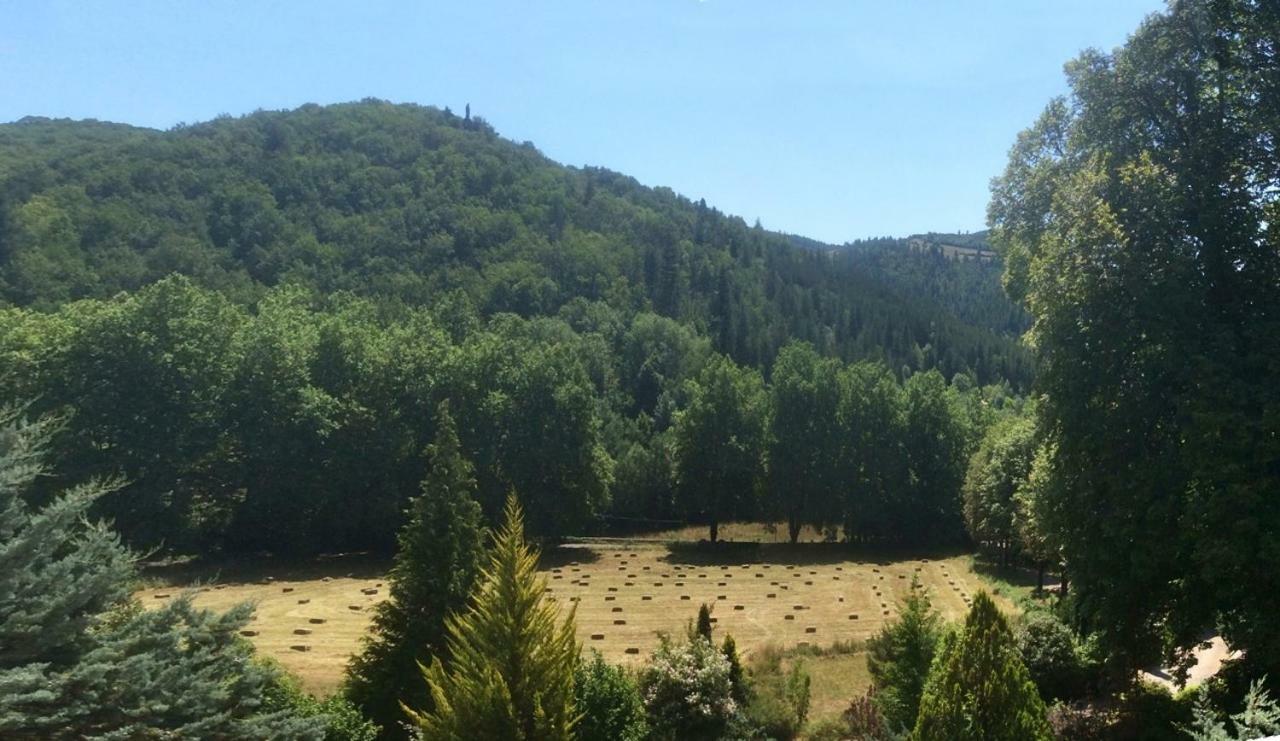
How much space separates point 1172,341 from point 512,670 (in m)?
10.3

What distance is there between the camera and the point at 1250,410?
35.3ft

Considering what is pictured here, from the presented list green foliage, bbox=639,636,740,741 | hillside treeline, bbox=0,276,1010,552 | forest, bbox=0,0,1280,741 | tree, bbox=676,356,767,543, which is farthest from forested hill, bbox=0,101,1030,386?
green foliage, bbox=639,636,740,741

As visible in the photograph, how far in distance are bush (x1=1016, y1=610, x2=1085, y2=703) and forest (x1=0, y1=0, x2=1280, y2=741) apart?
55mm

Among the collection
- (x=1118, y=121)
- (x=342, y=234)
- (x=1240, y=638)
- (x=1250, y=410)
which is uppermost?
(x=342, y=234)

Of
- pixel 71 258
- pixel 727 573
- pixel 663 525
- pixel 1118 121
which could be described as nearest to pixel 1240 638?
pixel 1118 121

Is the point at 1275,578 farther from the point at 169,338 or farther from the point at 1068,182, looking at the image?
the point at 169,338

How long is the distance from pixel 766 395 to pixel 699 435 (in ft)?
19.4

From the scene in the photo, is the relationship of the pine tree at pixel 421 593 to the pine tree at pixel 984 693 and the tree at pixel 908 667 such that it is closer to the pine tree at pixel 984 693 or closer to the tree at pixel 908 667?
the tree at pixel 908 667

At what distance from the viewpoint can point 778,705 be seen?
15570 millimetres

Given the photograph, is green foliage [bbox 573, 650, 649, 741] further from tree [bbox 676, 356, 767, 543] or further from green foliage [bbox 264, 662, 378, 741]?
tree [bbox 676, 356, 767, 543]

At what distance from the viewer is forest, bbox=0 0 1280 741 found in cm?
914

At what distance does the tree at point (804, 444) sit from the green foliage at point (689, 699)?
124 feet

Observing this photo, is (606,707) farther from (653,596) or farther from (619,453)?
(619,453)

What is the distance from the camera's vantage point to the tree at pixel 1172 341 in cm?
1072
